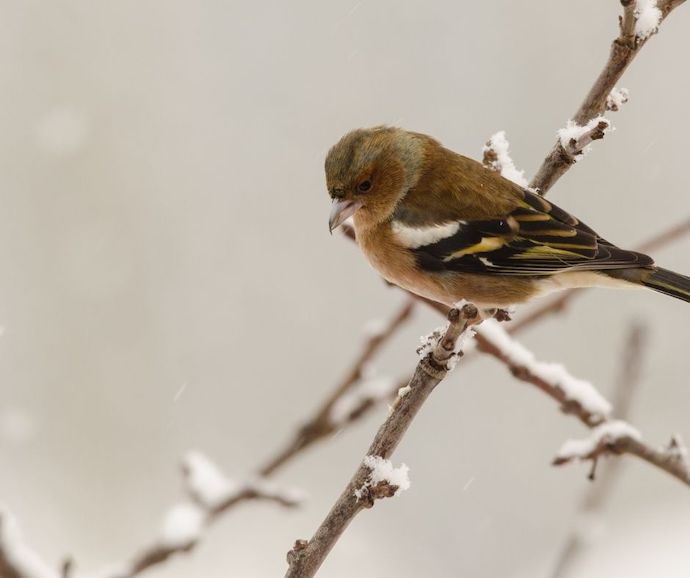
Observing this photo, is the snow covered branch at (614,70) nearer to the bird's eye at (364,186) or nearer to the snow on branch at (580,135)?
the snow on branch at (580,135)

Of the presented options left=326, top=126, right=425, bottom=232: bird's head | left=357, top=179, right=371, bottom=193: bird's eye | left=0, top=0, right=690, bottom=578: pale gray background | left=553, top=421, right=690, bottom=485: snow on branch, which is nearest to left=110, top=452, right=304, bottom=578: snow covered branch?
left=553, top=421, right=690, bottom=485: snow on branch

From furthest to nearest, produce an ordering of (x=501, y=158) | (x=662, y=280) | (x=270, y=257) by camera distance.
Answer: (x=270, y=257), (x=662, y=280), (x=501, y=158)

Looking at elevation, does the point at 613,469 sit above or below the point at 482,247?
below

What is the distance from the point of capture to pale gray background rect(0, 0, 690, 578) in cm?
904

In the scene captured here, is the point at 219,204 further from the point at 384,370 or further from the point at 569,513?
the point at 569,513

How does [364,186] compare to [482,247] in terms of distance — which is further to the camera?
[364,186]

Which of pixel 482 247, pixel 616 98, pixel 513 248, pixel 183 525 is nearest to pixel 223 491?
pixel 183 525

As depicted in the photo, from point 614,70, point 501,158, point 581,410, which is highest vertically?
point 501,158

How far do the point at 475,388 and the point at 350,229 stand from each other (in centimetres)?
619

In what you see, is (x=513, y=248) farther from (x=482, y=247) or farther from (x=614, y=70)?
(x=614, y=70)

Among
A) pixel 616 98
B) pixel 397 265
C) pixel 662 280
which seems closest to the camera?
pixel 616 98

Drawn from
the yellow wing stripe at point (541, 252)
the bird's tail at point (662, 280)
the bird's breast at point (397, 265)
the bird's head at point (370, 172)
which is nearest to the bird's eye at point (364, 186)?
the bird's head at point (370, 172)

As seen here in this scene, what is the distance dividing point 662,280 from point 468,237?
0.84 m

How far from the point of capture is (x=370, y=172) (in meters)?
4.16
